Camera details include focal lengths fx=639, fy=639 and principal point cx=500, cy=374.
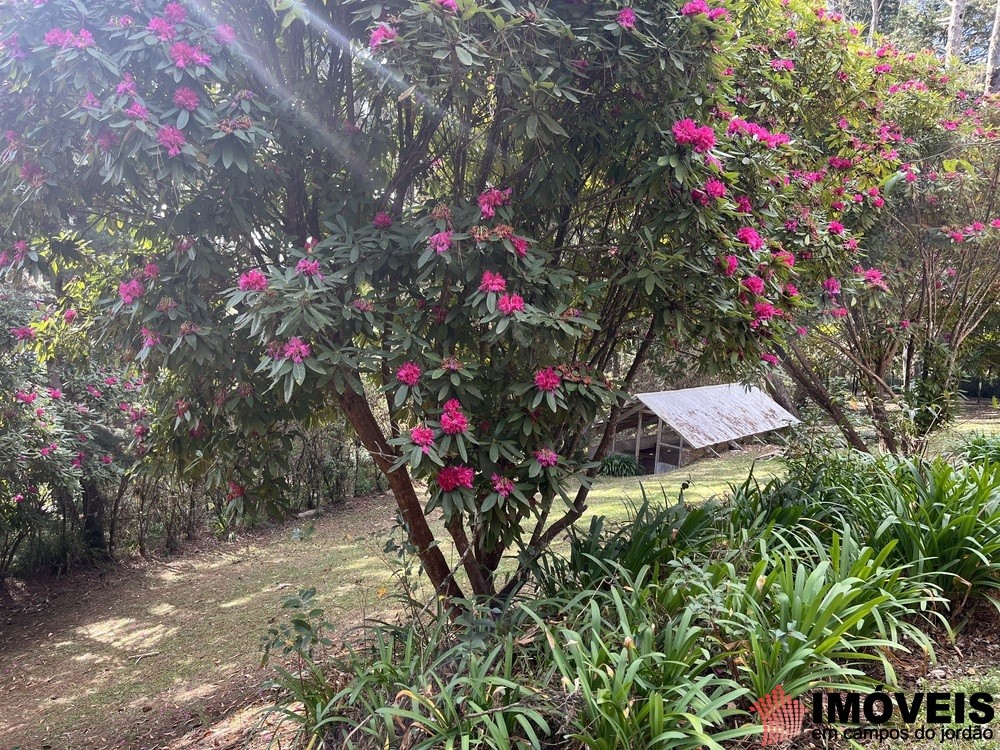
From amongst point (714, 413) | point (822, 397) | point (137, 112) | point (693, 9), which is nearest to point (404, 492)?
point (137, 112)

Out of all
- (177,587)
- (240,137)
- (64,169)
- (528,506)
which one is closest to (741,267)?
(528,506)

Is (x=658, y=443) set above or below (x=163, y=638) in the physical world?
above

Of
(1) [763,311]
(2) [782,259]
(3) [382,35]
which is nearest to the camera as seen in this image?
(3) [382,35]

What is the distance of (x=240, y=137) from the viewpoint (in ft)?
8.14

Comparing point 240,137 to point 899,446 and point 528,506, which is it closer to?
point 528,506

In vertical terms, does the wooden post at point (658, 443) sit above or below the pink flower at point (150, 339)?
below

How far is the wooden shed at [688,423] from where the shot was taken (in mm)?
10760

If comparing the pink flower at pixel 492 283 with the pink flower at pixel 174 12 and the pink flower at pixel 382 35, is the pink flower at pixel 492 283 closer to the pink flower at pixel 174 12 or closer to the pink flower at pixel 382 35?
the pink flower at pixel 382 35

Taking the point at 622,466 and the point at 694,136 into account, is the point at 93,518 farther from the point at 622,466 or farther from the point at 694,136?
the point at 694,136

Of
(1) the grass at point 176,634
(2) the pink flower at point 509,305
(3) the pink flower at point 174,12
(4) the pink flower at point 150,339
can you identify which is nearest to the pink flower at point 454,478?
(2) the pink flower at point 509,305

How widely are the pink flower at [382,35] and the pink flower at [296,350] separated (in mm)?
1142

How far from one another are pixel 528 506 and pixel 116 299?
2.14 metres

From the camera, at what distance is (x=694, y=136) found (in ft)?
8.71

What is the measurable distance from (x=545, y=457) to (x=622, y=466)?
31.4 ft
